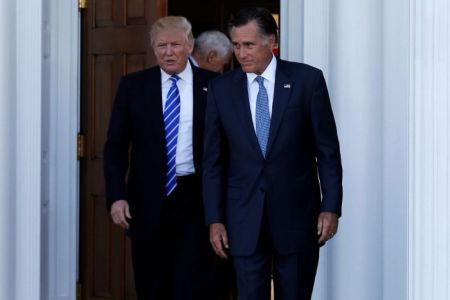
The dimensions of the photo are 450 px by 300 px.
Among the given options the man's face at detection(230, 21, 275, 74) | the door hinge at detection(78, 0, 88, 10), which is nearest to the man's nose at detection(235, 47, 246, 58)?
the man's face at detection(230, 21, 275, 74)

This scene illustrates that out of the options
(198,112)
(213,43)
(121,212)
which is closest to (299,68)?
(198,112)

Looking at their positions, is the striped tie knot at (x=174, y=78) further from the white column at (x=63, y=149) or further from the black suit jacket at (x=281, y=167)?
the white column at (x=63, y=149)

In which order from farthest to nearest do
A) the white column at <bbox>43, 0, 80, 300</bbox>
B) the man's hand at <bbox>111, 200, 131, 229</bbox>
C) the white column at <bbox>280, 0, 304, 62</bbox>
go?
the white column at <bbox>43, 0, 80, 300</bbox> → the white column at <bbox>280, 0, 304, 62</bbox> → the man's hand at <bbox>111, 200, 131, 229</bbox>

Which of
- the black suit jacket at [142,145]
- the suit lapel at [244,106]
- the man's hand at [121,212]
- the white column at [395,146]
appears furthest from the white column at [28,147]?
the white column at [395,146]

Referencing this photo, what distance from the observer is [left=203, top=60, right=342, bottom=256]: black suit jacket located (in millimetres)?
4578

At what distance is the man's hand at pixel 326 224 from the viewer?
456cm

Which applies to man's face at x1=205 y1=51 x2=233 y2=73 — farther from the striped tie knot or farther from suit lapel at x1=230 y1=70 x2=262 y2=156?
suit lapel at x1=230 y1=70 x2=262 y2=156

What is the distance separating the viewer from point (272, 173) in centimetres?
458

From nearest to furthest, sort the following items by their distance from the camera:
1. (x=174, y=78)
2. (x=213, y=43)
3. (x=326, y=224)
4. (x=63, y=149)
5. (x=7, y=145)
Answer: (x=326, y=224) → (x=174, y=78) → (x=7, y=145) → (x=213, y=43) → (x=63, y=149)

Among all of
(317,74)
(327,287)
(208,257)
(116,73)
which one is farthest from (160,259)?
(116,73)

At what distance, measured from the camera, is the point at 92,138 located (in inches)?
271

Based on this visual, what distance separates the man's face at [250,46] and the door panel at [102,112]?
7.25 feet
